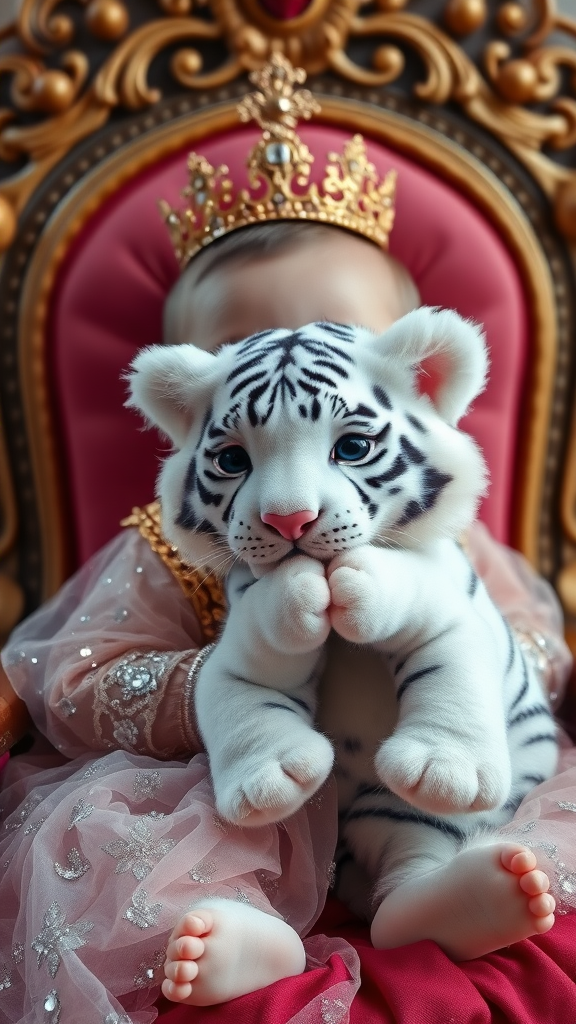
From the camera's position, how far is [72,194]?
4.03 feet

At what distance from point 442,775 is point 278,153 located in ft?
2.30

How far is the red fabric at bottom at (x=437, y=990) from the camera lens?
1.83 feet

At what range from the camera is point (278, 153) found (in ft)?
3.20

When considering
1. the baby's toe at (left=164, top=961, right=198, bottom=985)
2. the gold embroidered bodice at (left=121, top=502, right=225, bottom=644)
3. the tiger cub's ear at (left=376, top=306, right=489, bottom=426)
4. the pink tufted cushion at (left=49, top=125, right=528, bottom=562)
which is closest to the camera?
the baby's toe at (left=164, top=961, right=198, bottom=985)

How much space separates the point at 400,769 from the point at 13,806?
430 millimetres

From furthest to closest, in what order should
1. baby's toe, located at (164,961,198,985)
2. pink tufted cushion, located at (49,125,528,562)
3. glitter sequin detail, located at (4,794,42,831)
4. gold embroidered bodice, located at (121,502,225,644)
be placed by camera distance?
pink tufted cushion, located at (49,125,528,562) → gold embroidered bodice, located at (121,502,225,644) → glitter sequin detail, located at (4,794,42,831) → baby's toe, located at (164,961,198,985)

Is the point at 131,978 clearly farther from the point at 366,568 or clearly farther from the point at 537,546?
the point at 537,546

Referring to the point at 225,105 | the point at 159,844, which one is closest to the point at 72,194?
A: the point at 225,105

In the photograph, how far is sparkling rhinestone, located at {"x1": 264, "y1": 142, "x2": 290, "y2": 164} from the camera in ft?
3.20

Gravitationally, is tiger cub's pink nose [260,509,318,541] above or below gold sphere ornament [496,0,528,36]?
below

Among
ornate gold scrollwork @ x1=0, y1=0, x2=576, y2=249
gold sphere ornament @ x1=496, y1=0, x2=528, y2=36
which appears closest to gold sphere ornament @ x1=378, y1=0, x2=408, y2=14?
ornate gold scrollwork @ x1=0, y1=0, x2=576, y2=249

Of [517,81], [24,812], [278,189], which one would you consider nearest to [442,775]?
[24,812]

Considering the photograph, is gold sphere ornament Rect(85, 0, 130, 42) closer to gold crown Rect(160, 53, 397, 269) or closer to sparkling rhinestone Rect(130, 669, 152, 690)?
gold crown Rect(160, 53, 397, 269)

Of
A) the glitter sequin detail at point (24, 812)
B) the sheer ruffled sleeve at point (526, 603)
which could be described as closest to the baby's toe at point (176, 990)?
the glitter sequin detail at point (24, 812)
